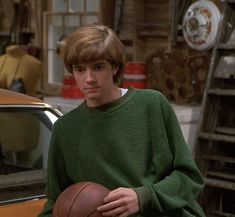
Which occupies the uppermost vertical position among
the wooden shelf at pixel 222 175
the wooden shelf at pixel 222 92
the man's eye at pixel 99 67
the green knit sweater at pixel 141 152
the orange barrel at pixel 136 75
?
the man's eye at pixel 99 67

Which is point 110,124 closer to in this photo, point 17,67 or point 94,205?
point 94,205

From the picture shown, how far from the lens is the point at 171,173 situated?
7.52 ft

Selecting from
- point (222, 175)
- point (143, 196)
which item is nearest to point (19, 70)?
point (222, 175)

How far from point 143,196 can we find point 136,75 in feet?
17.3

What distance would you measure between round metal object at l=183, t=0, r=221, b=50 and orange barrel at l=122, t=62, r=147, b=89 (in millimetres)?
836

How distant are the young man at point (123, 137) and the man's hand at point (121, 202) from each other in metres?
0.06

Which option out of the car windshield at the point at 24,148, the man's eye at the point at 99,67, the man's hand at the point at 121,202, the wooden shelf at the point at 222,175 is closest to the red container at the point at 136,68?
the wooden shelf at the point at 222,175

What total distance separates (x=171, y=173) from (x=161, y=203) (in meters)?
0.12

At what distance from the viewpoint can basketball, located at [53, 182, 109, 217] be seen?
220 centimetres

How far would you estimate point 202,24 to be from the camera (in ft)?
21.6

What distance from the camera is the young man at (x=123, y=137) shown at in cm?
223

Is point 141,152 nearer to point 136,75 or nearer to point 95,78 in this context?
point 95,78

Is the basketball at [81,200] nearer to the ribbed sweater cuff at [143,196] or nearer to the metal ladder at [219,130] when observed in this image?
the ribbed sweater cuff at [143,196]

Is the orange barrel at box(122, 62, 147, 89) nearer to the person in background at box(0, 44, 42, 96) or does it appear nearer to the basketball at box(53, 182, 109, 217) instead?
the person in background at box(0, 44, 42, 96)
